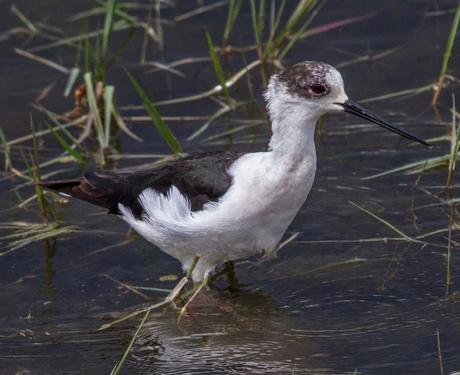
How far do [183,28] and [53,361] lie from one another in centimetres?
416

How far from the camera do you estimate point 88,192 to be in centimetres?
622

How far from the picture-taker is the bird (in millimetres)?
5453

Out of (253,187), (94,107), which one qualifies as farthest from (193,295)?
(94,107)

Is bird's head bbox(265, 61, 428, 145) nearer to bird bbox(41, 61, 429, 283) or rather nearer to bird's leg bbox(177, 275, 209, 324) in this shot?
bird bbox(41, 61, 429, 283)

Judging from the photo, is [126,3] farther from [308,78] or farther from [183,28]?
[308,78]

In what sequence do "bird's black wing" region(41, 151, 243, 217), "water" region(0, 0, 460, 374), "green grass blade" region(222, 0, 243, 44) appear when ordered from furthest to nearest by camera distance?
"green grass blade" region(222, 0, 243, 44)
"bird's black wing" region(41, 151, 243, 217)
"water" region(0, 0, 460, 374)

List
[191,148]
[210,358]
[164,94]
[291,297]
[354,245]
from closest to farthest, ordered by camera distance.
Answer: [210,358], [291,297], [354,245], [191,148], [164,94]

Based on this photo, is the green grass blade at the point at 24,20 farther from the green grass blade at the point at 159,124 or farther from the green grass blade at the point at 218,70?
the green grass blade at the point at 159,124

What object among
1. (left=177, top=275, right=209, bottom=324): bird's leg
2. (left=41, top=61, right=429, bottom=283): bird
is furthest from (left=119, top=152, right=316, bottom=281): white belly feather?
(left=177, top=275, right=209, bottom=324): bird's leg

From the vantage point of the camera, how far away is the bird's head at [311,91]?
5457 millimetres

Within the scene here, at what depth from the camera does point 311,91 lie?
17.9 feet

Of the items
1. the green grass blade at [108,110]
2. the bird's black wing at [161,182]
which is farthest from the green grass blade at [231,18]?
the bird's black wing at [161,182]

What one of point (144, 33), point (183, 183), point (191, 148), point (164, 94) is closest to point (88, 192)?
point (183, 183)

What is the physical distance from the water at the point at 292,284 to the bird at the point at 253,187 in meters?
0.32
